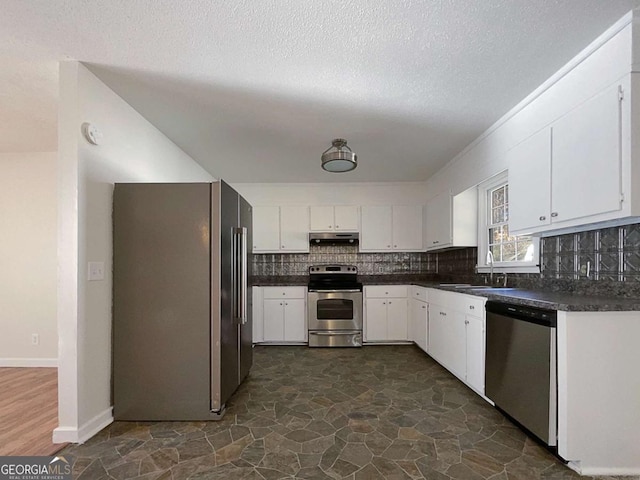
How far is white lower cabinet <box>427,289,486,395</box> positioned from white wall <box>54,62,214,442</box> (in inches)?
112

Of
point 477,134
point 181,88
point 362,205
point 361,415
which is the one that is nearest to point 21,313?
point 181,88

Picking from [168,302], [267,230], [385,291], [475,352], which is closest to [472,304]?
[475,352]

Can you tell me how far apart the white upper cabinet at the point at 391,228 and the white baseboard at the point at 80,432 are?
3853 mm

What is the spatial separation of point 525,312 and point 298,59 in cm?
213

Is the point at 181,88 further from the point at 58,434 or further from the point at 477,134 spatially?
the point at 477,134

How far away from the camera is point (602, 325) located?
74.1 inches

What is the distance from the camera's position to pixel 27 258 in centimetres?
404

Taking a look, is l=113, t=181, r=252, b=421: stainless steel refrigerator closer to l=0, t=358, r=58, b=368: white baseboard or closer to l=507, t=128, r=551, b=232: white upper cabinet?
l=0, t=358, r=58, b=368: white baseboard

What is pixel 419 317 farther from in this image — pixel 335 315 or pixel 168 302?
pixel 168 302

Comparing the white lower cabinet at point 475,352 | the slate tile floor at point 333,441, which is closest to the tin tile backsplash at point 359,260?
the slate tile floor at point 333,441

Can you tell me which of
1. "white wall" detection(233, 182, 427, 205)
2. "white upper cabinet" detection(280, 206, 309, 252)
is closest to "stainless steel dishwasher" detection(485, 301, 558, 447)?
"white wall" detection(233, 182, 427, 205)

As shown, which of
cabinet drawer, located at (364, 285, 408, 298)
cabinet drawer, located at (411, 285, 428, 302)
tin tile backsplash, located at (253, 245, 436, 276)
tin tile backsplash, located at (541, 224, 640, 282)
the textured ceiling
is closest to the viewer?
the textured ceiling

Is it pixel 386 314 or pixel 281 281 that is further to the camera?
pixel 281 281

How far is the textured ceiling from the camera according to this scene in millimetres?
1796
